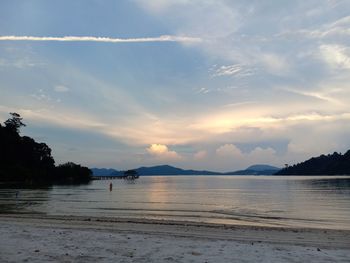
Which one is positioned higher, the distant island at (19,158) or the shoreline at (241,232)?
the distant island at (19,158)

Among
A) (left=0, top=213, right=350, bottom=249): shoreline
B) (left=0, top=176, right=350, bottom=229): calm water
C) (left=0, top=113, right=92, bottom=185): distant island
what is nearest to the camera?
(left=0, top=213, right=350, bottom=249): shoreline

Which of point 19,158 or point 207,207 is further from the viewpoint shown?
point 19,158

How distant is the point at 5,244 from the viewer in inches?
511

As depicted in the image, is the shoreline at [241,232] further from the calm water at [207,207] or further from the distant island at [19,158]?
the distant island at [19,158]


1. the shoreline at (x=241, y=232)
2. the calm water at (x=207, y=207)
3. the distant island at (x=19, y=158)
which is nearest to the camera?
the shoreline at (x=241, y=232)

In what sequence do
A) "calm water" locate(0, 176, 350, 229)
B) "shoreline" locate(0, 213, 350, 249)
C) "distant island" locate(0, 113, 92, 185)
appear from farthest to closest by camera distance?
"distant island" locate(0, 113, 92, 185) < "calm water" locate(0, 176, 350, 229) < "shoreline" locate(0, 213, 350, 249)

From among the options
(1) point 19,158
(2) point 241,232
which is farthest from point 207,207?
(1) point 19,158

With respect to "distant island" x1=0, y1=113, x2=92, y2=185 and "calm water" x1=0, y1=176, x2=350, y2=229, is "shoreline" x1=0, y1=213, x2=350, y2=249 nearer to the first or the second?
"calm water" x1=0, y1=176, x2=350, y2=229

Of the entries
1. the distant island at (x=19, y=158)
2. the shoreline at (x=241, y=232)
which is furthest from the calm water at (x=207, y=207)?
the distant island at (x=19, y=158)

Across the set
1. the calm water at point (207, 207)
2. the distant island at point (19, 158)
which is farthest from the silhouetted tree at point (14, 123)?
the calm water at point (207, 207)

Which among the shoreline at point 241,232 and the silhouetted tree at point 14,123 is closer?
the shoreline at point 241,232

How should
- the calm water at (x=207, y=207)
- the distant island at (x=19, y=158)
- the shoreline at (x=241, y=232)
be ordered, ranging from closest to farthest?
the shoreline at (x=241, y=232) → the calm water at (x=207, y=207) → the distant island at (x=19, y=158)

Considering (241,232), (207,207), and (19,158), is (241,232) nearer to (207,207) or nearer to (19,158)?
(207,207)

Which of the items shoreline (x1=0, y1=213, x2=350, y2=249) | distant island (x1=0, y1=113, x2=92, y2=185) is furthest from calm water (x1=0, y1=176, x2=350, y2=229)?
distant island (x1=0, y1=113, x2=92, y2=185)
